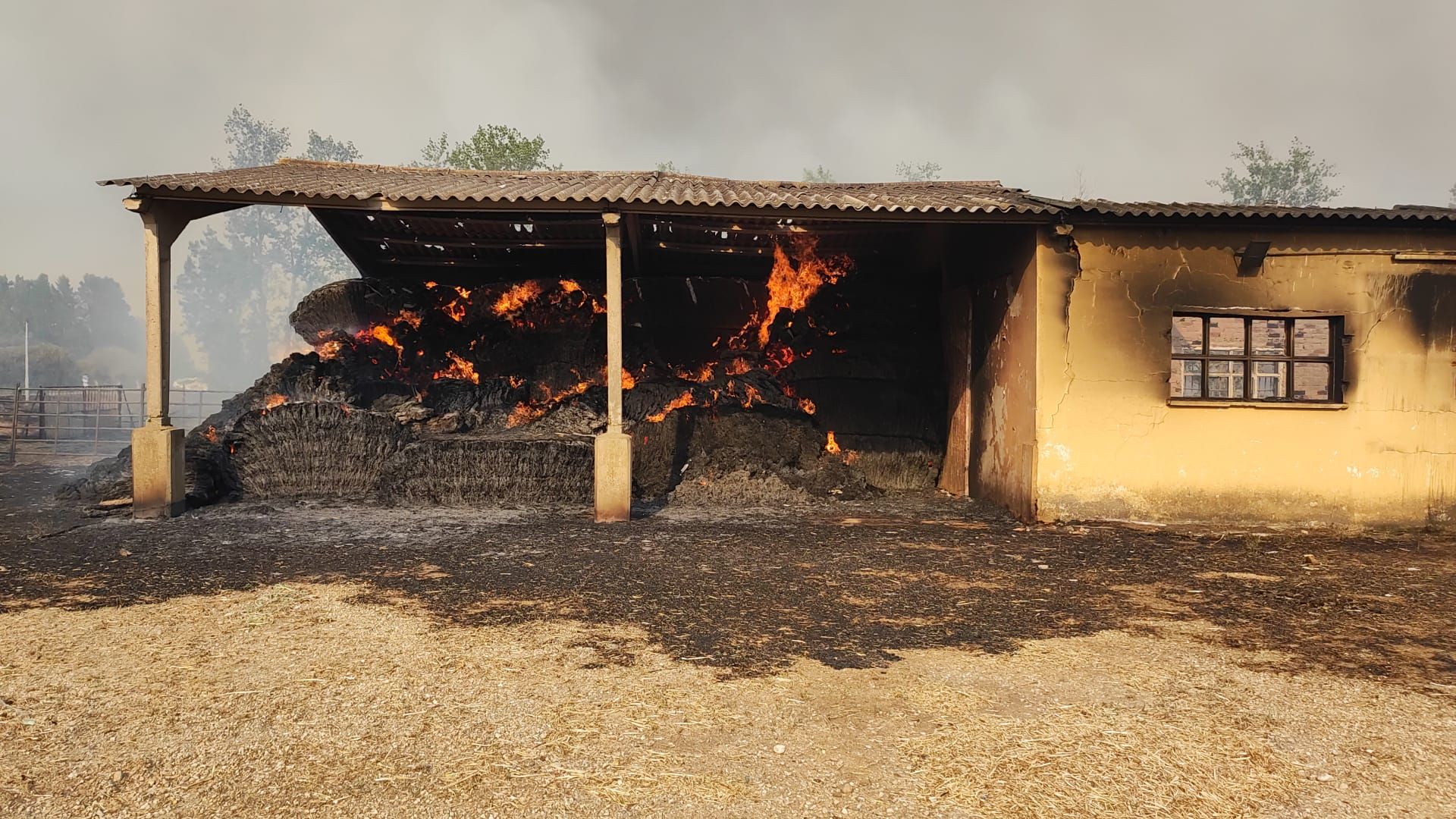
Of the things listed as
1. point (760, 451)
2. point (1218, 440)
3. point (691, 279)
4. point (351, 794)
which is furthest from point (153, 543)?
point (1218, 440)

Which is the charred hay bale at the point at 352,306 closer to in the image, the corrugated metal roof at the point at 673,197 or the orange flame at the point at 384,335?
the orange flame at the point at 384,335

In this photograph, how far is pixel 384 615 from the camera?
5.31m

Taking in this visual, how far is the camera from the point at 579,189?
9375 mm

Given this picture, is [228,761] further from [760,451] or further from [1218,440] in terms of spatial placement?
[1218,440]

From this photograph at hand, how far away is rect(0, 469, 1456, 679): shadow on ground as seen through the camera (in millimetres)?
4961

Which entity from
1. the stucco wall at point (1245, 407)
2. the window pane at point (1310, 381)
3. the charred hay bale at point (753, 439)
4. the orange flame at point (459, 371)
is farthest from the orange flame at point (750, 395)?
the window pane at point (1310, 381)

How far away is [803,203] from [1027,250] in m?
2.81

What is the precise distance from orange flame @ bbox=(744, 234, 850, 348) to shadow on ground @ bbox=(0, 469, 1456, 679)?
14.2 feet

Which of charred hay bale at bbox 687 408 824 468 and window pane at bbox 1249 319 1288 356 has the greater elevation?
window pane at bbox 1249 319 1288 356

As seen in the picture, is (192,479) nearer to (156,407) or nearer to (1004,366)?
(156,407)

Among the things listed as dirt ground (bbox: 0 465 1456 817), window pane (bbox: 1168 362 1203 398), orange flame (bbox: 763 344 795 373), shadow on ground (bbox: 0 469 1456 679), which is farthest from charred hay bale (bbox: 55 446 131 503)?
window pane (bbox: 1168 362 1203 398)

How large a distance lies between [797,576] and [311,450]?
7.47 metres

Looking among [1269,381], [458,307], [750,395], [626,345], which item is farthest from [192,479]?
[1269,381]

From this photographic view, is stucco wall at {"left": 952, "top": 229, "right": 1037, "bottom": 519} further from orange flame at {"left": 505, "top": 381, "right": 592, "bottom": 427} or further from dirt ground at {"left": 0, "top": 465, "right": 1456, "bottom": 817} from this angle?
orange flame at {"left": 505, "top": 381, "right": 592, "bottom": 427}
